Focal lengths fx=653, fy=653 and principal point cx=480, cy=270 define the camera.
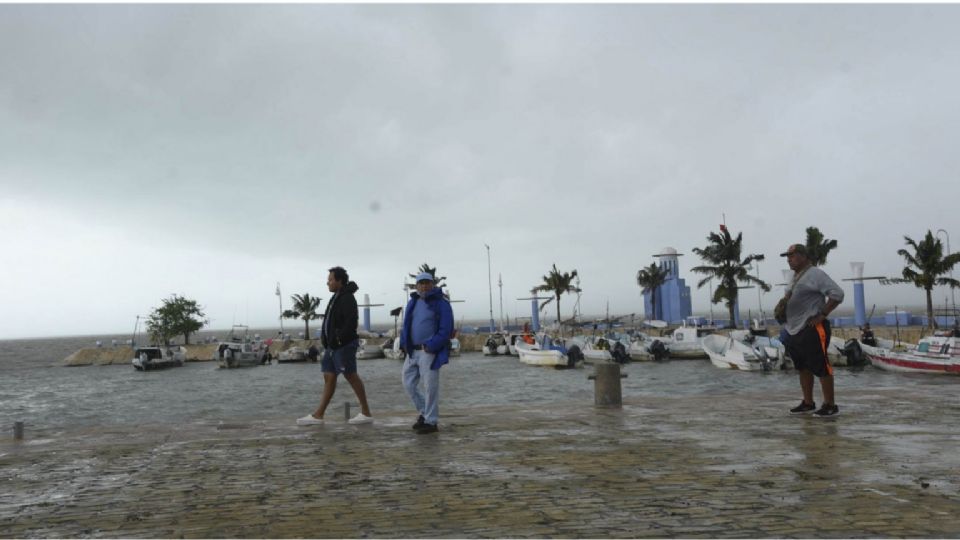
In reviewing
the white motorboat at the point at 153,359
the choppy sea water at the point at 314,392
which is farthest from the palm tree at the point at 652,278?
the white motorboat at the point at 153,359

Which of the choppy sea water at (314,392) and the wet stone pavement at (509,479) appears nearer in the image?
the wet stone pavement at (509,479)

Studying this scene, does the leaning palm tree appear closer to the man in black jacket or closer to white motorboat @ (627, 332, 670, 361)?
white motorboat @ (627, 332, 670, 361)

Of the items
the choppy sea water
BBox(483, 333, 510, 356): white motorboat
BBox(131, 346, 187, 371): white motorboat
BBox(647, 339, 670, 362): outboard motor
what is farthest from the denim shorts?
BBox(131, 346, 187, 371): white motorboat

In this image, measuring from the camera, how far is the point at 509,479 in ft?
15.7

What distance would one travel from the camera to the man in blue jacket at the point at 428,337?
24.3ft

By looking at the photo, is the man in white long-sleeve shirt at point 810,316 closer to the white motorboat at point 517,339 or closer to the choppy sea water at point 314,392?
the choppy sea water at point 314,392

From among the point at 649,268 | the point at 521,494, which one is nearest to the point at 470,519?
the point at 521,494

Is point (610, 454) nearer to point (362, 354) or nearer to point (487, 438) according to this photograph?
point (487, 438)

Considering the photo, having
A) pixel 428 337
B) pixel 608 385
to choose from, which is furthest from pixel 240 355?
pixel 428 337

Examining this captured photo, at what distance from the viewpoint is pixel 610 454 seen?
18.6ft

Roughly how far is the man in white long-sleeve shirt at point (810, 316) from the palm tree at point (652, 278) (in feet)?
257

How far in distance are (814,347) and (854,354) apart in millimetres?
38098

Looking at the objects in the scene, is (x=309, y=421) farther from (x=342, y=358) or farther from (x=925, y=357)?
(x=925, y=357)

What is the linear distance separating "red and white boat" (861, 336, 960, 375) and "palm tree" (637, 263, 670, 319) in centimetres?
4611
